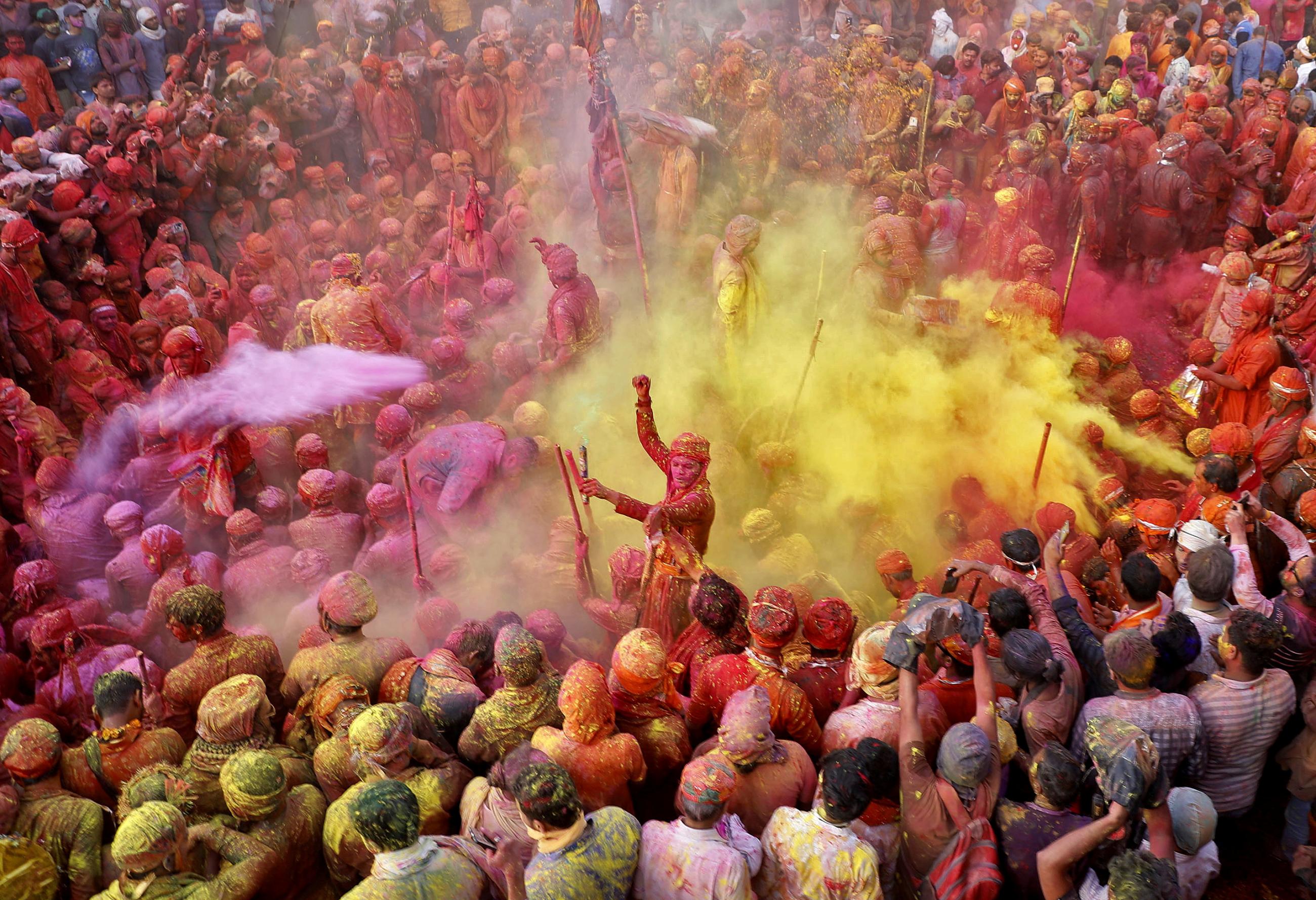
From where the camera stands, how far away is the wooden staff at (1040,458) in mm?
7520

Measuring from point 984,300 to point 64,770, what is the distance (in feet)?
30.3

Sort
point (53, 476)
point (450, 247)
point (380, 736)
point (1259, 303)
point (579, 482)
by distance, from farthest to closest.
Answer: point (450, 247) < point (1259, 303) < point (53, 476) < point (579, 482) < point (380, 736)

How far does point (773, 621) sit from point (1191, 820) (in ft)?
6.55

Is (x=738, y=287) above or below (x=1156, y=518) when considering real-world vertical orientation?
above

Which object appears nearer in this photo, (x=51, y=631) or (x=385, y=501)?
(x=51, y=631)

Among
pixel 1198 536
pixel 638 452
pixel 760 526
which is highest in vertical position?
pixel 1198 536

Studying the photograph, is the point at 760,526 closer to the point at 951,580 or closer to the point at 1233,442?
the point at 951,580

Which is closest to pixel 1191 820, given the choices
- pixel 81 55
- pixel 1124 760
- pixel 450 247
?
pixel 1124 760

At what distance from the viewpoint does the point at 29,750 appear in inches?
177

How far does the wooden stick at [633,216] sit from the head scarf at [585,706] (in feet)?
21.8

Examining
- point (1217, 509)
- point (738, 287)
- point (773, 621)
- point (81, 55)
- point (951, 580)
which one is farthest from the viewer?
point (81, 55)

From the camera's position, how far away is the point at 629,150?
12453 mm

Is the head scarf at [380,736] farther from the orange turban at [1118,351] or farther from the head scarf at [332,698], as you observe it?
the orange turban at [1118,351]

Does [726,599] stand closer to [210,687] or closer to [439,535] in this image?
[210,687]
